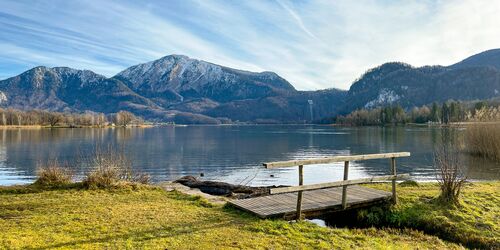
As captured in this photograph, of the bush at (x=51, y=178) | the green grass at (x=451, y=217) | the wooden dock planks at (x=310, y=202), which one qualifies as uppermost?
the bush at (x=51, y=178)

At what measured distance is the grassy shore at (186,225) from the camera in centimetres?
985

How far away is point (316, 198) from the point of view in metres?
15.5

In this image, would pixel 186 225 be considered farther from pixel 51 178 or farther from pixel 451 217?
pixel 51 178

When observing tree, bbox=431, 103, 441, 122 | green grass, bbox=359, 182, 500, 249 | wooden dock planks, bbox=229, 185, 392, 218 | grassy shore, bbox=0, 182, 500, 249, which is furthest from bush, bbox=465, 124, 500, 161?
tree, bbox=431, 103, 441, 122

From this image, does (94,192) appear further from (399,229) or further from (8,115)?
(8,115)

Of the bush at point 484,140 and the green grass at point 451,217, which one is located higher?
the bush at point 484,140

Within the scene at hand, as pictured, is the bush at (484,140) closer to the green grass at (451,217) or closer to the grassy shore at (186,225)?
the green grass at (451,217)

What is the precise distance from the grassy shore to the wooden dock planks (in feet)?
1.90

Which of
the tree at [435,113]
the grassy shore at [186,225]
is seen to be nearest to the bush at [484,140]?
the grassy shore at [186,225]

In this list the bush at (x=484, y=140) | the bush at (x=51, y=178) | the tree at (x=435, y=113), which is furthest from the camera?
the tree at (x=435, y=113)

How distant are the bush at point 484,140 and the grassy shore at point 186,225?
91.7ft

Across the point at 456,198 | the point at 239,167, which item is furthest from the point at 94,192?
the point at 239,167

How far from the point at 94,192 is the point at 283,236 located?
33.5 ft

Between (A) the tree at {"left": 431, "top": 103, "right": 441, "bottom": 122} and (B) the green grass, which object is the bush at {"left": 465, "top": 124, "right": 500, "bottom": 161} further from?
(A) the tree at {"left": 431, "top": 103, "right": 441, "bottom": 122}
